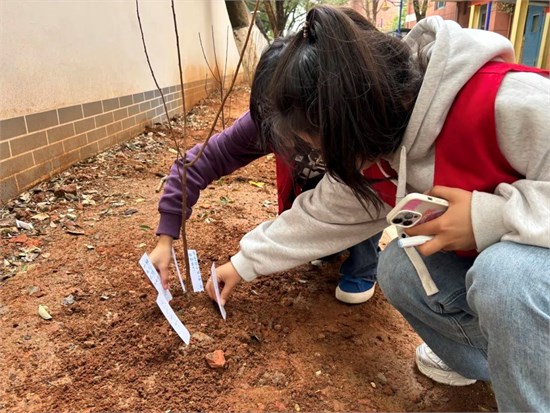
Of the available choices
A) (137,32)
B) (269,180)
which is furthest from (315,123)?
(137,32)

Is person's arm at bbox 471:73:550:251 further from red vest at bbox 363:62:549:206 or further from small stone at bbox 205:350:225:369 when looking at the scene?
small stone at bbox 205:350:225:369

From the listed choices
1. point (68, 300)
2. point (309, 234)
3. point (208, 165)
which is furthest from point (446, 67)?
point (68, 300)

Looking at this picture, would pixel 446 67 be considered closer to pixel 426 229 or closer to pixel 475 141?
pixel 475 141

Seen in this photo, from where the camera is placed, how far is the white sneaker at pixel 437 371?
1153 mm

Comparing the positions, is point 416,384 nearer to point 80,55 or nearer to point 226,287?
point 226,287

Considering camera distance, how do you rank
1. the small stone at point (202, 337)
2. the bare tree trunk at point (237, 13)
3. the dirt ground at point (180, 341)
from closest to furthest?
the dirt ground at point (180, 341)
the small stone at point (202, 337)
the bare tree trunk at point (237, 13)

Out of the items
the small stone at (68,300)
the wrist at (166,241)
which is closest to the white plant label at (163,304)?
the wrist at (166,241)

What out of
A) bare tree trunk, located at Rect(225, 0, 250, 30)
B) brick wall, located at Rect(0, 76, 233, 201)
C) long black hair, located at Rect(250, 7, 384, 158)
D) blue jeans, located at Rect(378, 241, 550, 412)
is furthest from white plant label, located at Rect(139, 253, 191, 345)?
bare tree trunk, located at Rect(225, 0, 250, 30)

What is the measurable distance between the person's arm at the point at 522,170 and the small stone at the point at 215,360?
2.05 feet

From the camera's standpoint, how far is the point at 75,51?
8.42ft

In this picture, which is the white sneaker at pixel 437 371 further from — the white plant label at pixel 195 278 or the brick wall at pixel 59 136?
the brick wall at pixel 59 136

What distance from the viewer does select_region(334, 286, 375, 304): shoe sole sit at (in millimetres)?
1424

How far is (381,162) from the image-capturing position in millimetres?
1026

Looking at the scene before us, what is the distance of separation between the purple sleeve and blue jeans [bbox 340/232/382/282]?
1.42ft
